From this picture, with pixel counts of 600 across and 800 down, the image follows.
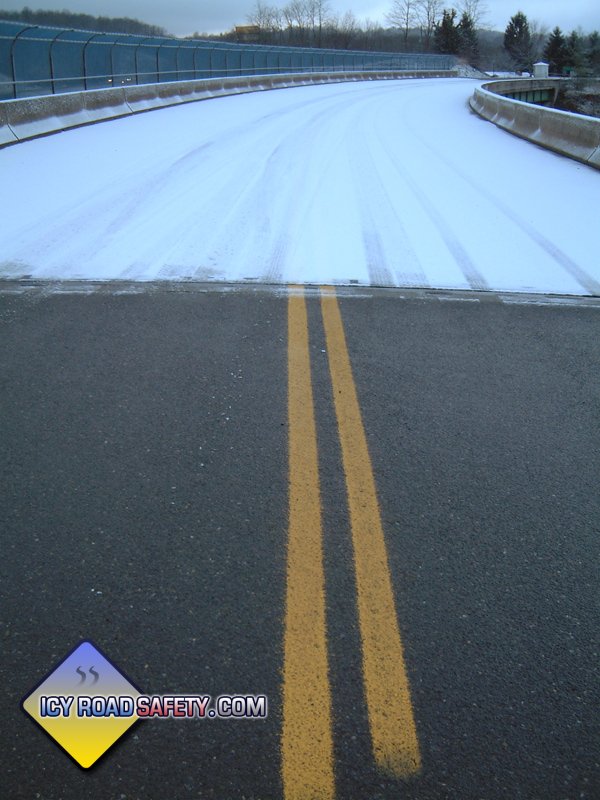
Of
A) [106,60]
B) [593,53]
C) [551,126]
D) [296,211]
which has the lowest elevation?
[296,211]

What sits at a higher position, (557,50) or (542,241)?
(557,50)

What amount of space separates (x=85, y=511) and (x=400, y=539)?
150cm

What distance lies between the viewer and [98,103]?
19.2 m

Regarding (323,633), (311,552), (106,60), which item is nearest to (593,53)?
(106,60)

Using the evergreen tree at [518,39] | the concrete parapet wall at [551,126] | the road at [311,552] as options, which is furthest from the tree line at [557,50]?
the road at [311,552]

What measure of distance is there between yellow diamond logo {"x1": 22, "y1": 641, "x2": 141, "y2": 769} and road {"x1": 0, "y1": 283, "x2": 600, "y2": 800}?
4 centimetres

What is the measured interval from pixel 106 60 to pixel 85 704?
76.2 ft

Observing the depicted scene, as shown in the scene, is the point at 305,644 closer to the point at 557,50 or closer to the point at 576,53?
the point at 576,53

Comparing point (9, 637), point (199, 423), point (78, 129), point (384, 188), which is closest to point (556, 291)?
point (199, 423)

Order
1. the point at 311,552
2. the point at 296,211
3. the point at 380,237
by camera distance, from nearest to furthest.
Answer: the point at 311,552
the point at 380,237
the point at 296,211

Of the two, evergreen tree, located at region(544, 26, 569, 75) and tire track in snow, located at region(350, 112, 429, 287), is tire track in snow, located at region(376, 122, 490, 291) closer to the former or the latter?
tire track in snow, located at region(350, 112, 429, 287)

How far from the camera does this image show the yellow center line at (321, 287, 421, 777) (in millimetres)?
2371

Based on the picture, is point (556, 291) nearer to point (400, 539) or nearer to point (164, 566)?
point (400, 539)

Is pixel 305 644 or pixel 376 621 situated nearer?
pixel 305 644
